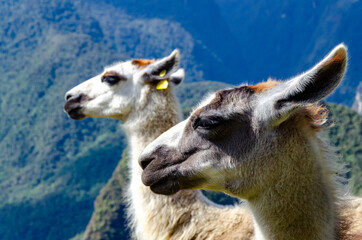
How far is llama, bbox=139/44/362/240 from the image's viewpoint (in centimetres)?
311

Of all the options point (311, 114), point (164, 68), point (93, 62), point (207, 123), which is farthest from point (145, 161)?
point (93, 62)

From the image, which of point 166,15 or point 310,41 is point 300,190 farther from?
point 166,15

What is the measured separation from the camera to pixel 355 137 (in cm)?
3247

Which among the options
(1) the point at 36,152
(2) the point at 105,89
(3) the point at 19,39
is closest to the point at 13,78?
(3) the point at 19,39

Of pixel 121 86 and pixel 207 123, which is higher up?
pixel 121 86

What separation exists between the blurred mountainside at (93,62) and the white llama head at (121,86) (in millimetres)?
18071

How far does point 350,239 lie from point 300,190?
0.61 m

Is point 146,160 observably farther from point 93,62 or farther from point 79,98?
point 93,62

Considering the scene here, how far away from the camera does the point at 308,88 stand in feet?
9.57

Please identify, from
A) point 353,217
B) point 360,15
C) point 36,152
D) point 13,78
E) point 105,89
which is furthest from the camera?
point 360,15

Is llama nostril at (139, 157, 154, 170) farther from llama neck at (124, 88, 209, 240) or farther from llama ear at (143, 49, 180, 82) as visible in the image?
llama ear at (143, 49, 180, 82)

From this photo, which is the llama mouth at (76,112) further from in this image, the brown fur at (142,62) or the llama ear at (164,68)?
the llama ear at (164,68)

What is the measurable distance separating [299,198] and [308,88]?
812 mm

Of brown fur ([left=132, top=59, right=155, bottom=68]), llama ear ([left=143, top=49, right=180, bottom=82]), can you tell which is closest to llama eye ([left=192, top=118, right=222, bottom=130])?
llama ear ([left=143, top=49, right=180, bottom=82])
